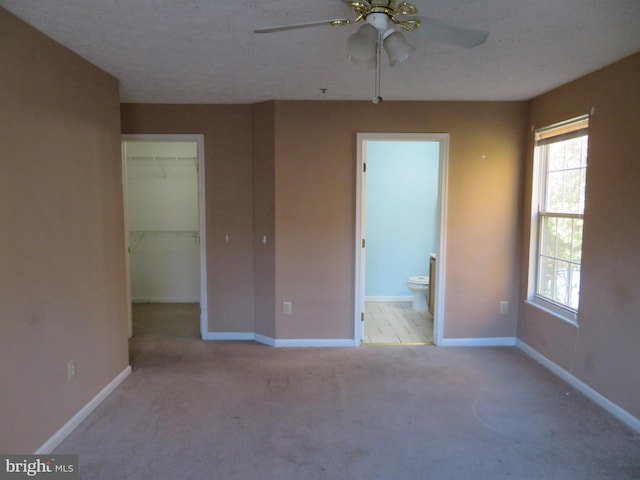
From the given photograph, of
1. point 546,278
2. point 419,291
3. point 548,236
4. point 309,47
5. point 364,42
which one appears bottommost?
point 419,291

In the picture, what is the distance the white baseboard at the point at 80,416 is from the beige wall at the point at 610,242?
3431mm

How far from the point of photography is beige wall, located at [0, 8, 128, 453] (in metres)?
2.07

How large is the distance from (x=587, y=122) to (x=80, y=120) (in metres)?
3.51

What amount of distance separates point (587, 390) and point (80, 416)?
3441 mm

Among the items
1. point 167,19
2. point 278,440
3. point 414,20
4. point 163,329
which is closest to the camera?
point 414,20

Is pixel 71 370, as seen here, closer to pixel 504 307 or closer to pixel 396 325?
pixel 396 325

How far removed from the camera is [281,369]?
3.51 metres

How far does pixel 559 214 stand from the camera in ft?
11.5

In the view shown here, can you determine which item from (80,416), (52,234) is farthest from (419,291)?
(52,234)

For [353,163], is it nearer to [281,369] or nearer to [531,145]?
[531,145]

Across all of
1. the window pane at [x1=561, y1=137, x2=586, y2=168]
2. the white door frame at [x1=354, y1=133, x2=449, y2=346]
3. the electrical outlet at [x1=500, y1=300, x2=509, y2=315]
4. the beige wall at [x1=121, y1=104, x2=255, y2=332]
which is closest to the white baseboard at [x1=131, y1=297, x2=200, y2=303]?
the beige wall at [x1=121, y1=104, x2=255, y2=332]

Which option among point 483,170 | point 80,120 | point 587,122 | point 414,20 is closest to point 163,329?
point 80,120

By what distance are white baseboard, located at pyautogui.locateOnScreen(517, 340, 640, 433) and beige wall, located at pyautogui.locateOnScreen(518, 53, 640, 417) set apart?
0.13ft

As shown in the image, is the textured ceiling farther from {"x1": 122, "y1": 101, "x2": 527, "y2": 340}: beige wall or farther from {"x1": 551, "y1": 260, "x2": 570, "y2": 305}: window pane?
{"x1": 551, "y1": 260, "x2": 570, "y2": 305}: window pane
